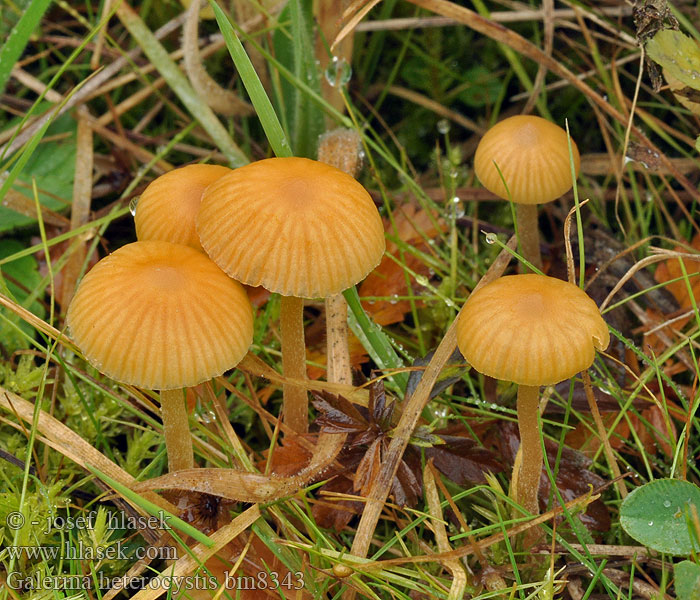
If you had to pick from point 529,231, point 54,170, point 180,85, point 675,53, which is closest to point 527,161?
point 529,231

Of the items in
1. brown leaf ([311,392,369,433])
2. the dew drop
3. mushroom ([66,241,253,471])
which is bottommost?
brown leaf ([311,392,369,433])

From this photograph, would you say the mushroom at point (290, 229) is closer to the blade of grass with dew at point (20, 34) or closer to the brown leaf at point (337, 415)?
the brown leaf at point (337, 415)

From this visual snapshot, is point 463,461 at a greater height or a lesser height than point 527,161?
lesser

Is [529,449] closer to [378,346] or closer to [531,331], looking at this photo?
[531,331]

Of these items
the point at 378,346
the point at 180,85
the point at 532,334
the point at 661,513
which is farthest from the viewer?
the point at 180,85

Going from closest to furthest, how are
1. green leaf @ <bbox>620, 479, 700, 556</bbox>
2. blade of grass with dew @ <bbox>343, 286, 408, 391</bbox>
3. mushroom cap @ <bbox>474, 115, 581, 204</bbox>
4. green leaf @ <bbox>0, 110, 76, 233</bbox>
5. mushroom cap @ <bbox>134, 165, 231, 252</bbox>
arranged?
green leaf @ <bbox>620, 479, 700, 556</bbox> < mushroom cap @ <bbox>134, 165, 231, 252</bbox> < blade of grass with dew @ <bbox>343, 286, 408, 391</bbox> < mushroom cap @ <bbox>474, 115, 581, 204</bbox> < green leaf @ <bbox>0, 110, 76, 233</bbox>

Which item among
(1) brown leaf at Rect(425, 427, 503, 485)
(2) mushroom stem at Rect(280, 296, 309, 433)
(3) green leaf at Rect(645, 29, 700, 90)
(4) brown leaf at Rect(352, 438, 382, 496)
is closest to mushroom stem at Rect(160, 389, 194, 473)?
(2) mushroom stem at Rect(280, 296, 309, 433)

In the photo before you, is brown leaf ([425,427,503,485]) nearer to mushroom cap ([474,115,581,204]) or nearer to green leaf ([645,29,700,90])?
mushroom cap ([474,115,581,204])

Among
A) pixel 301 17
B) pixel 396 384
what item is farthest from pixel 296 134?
pixel 396 384

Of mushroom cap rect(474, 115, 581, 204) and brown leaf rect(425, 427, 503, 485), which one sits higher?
mushroom cap rect(474, 115, 581, 204)
